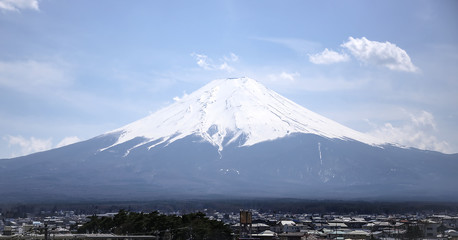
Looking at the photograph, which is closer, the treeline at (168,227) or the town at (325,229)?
the treeline at (168,227)

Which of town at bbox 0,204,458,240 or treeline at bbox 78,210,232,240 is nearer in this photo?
treeline at bbox 78,210,232,240

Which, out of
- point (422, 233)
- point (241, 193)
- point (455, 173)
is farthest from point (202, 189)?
point (422, 233)

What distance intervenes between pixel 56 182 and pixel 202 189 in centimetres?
3486

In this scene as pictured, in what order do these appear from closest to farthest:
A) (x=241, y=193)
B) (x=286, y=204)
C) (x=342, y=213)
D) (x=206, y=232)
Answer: (x=206, y=232), (x=342, y=213), (x=286, y=204), (x=241, y=193)

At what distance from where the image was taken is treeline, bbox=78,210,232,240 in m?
53.3

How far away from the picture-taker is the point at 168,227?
55531 millimetres

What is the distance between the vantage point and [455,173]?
190625 millimetres

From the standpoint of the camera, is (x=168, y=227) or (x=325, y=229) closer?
(x=168, y=227)

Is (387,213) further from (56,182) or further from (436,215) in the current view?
(56,182)

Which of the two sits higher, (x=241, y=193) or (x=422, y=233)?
(x=241, y=193)

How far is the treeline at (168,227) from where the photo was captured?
53.3 meters

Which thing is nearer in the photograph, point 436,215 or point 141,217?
point 141,217

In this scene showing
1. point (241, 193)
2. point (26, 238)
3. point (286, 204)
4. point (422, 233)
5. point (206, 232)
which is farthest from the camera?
point (241, 193)

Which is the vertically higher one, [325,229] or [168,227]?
[325,229]
